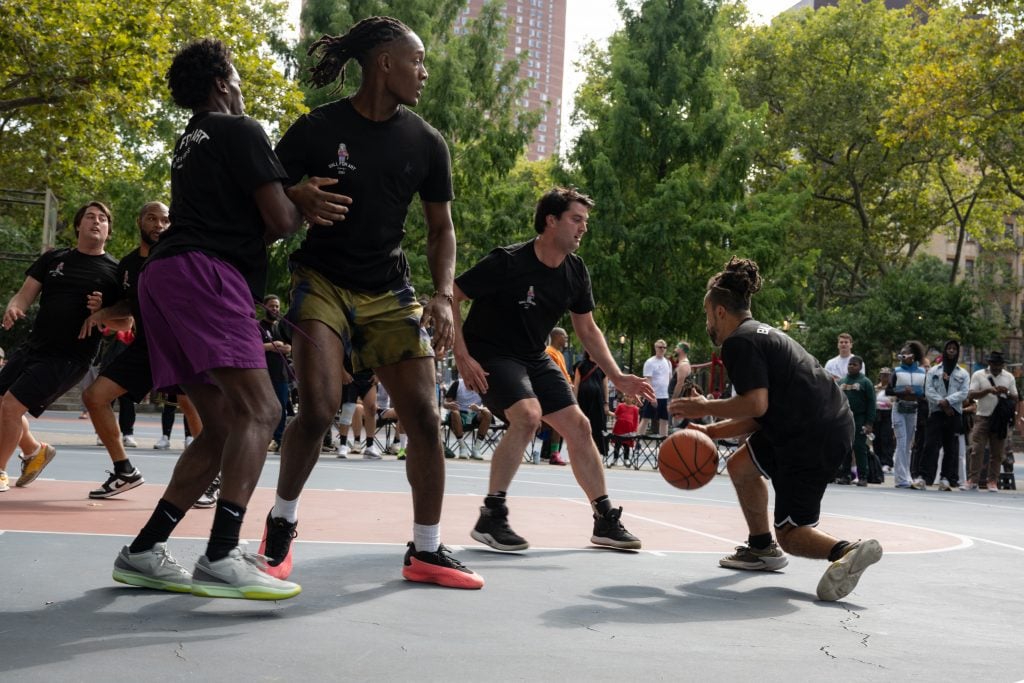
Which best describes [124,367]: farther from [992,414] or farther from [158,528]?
[992,414]

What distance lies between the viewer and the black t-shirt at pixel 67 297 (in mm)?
8633

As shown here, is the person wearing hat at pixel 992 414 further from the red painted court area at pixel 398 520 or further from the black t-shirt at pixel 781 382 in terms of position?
the black t-shirt at pixel 781 382

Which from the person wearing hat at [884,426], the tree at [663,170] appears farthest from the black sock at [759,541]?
Answer: the tree at [663,170]

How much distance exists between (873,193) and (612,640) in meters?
44.3

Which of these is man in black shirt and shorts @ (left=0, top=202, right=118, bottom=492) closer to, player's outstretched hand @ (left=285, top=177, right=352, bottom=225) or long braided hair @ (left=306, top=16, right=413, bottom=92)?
long braided hair @ (left=306, top=16, right=413, bottom=92)

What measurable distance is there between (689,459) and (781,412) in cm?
67

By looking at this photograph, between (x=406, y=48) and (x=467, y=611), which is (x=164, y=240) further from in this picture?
(x=467, y=611)

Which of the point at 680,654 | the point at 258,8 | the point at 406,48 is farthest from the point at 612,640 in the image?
the point at 258,8

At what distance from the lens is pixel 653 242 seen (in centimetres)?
3266

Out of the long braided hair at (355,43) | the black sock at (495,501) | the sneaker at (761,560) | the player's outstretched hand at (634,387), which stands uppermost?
the long braided hair at (355,43)

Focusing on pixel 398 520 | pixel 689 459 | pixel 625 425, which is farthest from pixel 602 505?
pixel 625 425

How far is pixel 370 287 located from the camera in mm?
5242

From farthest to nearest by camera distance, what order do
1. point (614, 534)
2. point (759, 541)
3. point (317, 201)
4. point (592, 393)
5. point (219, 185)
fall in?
point (592, 393) < point (614, 534) < point (759, 541) < point (317, 201) < point (219, 185)

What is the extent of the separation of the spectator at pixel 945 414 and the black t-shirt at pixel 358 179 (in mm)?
13515
